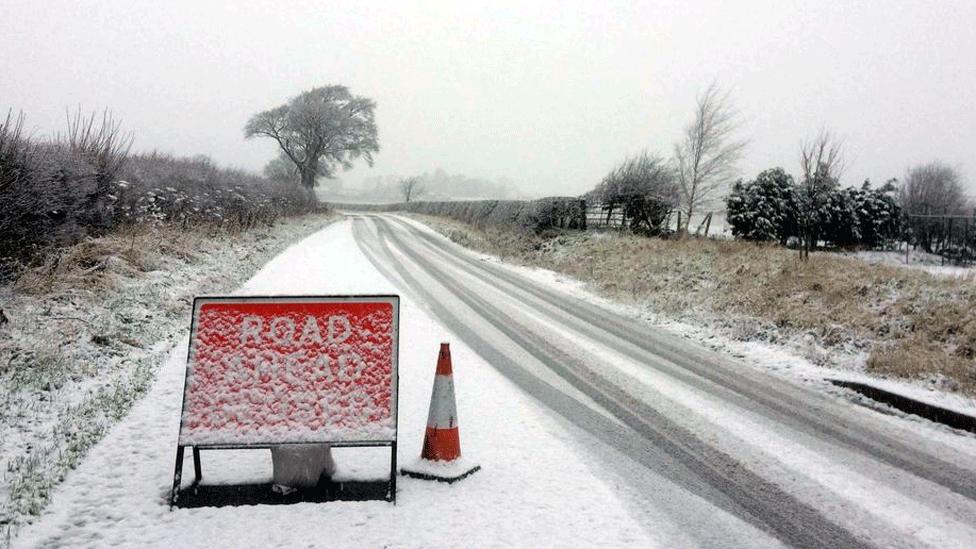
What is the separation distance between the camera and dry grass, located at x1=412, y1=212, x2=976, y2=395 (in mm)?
7633

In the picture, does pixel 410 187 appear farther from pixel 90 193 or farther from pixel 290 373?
pixel 290 373

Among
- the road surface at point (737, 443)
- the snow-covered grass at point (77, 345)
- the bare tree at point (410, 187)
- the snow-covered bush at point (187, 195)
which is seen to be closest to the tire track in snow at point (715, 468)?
the road surface at point (737, 443)

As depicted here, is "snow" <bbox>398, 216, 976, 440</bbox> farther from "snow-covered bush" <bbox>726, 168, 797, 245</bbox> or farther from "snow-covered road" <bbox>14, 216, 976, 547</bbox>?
"snow-covered bush" <bbox>726, 168, 797, 245</bbox>

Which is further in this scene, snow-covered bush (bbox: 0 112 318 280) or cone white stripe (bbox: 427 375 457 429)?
snow-covered bush (bbox: 0 112 318 280)

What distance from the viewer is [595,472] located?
4082 millimetres

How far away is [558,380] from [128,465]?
4.31 metres

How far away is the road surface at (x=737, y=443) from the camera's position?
3.55 meters

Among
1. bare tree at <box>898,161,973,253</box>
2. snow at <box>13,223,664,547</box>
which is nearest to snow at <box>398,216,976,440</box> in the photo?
snow at <box>13,223,664,547</box>

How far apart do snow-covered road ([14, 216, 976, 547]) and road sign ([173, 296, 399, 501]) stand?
40 cm

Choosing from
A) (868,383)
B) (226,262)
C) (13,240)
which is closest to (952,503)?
(868,383)

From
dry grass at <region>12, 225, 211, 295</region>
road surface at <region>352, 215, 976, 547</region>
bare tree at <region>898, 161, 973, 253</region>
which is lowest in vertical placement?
road surface at <region>352, 215, 976, 547</region>

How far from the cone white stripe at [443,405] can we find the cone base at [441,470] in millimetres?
262

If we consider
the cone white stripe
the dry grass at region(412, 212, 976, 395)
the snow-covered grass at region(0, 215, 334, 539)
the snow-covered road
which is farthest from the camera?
the dry grass at region(412, 212, 976, 395)

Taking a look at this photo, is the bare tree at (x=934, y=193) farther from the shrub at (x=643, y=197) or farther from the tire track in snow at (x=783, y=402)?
the tire track in snow at (x=783, y=402)
